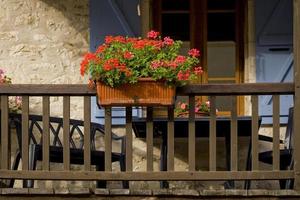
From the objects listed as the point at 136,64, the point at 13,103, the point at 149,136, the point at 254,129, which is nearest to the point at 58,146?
the point at 13,103

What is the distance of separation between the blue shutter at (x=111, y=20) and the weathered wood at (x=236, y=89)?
5.59ft

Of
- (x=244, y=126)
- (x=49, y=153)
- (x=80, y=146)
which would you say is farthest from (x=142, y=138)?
(x=49, y=153)

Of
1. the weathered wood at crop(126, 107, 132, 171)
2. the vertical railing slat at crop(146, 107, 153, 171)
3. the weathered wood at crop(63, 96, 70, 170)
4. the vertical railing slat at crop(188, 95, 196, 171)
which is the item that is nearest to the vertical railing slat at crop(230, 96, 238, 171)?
the vertical railing slat at crop(188, 95, 196, 171)

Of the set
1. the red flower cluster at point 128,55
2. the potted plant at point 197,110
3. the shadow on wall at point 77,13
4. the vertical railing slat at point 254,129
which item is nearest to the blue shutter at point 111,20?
the shadow on wall at point 77,13

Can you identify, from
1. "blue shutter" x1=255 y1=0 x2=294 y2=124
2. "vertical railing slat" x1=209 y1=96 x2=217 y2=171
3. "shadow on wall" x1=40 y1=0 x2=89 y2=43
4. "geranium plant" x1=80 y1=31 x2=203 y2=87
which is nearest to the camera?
"geranium plant" x1=80 y1=31 x2=203 y2=87

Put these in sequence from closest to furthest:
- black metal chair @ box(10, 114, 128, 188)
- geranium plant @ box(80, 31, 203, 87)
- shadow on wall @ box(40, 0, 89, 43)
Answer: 1. geranium plant @ box(80, 31, 203, 87)
2. black metal chair @ box(10, 114, 128, 188)
3. shadow on wall @ box(40, 0, 89, 43)

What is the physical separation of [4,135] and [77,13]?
2058 mm

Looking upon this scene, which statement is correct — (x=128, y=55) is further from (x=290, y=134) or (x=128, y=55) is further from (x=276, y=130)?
(x=290, y=134)

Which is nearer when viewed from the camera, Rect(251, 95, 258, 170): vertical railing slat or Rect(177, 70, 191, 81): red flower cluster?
Rect(177, 70, 191, 81): red flower cluster

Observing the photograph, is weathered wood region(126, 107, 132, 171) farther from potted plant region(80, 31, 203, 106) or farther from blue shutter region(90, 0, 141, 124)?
blue shutter region(90, 0, 141, 124)

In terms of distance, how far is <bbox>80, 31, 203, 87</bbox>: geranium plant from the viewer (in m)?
5.85

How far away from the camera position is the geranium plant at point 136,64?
19.2 feet

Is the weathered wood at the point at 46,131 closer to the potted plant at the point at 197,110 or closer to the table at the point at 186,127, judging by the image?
the table at the point at 186,127

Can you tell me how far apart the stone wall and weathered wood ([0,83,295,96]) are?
160cm
